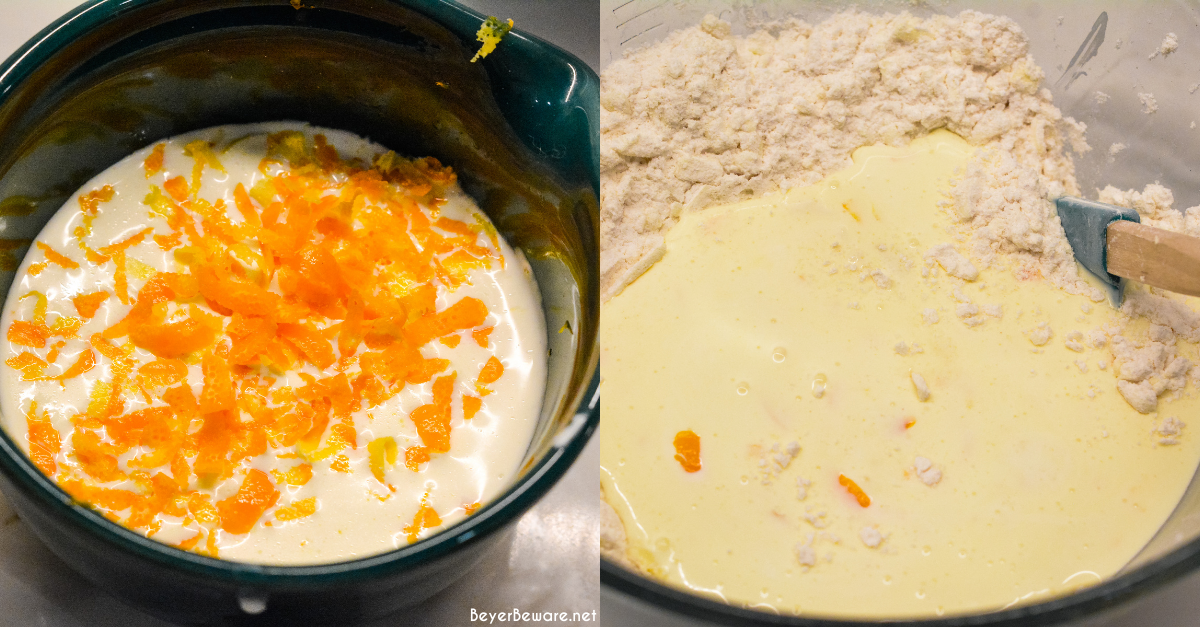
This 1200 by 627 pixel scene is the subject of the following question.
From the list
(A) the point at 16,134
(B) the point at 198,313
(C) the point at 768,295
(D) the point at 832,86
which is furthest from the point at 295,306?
(D) the point at 832,86

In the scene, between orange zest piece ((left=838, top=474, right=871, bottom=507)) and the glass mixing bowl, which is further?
the glass mixing bowl

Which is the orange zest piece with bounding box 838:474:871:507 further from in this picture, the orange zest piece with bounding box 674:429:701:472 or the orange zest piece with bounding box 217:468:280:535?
the orange zest piece with bounding box 217:468:280:535

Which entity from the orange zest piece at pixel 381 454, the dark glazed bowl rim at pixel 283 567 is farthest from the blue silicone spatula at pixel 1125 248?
the orange zest piece at pixel 381 454

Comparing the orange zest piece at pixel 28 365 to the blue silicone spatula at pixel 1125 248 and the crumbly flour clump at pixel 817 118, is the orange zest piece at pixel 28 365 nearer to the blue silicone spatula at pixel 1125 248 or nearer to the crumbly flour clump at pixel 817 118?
the crumbly flour clump at pixel 817 118

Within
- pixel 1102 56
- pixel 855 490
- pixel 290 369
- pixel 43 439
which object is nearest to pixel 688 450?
pixel 855 490

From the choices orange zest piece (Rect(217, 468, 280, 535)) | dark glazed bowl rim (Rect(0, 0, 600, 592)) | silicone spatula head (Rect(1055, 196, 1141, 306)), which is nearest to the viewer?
dark glazed bowl rim (Rect(0, 0, 600, 592))

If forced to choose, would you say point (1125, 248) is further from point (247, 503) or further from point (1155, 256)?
point (247, 503)

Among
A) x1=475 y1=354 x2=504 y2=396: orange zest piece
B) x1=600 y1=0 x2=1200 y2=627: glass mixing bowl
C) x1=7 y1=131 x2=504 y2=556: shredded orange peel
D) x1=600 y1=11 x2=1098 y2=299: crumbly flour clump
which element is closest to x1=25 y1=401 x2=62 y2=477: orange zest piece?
x1=7 y1=131 x2=504 y2=556: shredded orange peel

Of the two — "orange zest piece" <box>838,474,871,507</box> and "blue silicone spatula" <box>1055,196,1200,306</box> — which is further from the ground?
"blue silicone spatula" <box>1055,196,1200,306</box>
